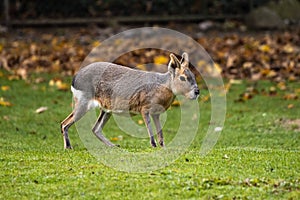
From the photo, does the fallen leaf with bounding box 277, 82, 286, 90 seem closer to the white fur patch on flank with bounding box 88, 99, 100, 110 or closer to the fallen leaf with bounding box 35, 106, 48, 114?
the fallen leaf with bounding box 35, 106, 48, 114

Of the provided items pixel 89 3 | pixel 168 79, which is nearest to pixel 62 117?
pixel 168 79

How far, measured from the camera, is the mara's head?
7.11 meters

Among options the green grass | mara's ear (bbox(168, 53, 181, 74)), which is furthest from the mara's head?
the green grass

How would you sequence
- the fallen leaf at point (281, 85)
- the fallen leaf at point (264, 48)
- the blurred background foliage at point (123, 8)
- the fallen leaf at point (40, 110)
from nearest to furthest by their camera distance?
the fallen leaf at point (40, 110)
the fallen leaf at point (281, 85)
the fallen leaf at point (264, 48)
the blurred background foliage at point (123, 8)

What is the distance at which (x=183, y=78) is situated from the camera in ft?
23.4

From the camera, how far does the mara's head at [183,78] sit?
7.11 metres

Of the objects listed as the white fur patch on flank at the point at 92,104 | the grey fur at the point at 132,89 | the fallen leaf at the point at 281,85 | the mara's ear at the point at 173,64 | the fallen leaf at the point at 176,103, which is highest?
the mara's ear at the point at 173,64

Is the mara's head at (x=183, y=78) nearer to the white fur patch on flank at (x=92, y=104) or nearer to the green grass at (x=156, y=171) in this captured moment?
the green grass at (x=156, y=171)

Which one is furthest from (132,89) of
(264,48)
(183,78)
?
(264,48)

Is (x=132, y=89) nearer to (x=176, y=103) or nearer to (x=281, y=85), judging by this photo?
(x=176, y=103)

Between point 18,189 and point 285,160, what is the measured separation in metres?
2.50

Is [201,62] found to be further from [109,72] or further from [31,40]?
[109,72]

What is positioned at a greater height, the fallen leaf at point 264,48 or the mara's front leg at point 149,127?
the mara's front leg at point 149,127

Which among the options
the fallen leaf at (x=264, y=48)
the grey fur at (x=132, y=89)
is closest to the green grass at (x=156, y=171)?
the grey fur at (x=132, y=89)
